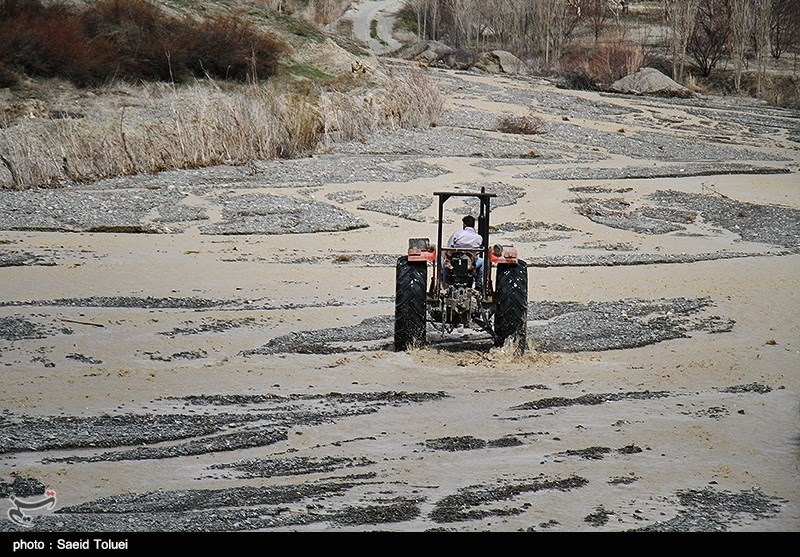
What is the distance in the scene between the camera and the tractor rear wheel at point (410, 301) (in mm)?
11797

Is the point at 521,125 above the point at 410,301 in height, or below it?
above

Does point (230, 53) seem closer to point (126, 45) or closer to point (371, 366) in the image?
point (126, 45)

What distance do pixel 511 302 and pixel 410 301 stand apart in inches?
39.1

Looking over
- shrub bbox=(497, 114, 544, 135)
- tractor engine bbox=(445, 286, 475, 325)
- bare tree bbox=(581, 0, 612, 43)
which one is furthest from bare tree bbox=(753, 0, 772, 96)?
tractor engine bbox=(445, 286, 475, 325)

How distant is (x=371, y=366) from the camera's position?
11.8 metres

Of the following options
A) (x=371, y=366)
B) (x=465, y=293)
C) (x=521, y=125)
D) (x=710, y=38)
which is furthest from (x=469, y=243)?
(x=710, y=38)

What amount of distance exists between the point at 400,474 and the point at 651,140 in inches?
1054

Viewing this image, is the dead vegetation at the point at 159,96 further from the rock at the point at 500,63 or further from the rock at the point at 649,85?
the rock at the point at 500,63

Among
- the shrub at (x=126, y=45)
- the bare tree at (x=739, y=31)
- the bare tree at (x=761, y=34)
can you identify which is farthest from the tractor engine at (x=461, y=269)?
the bare tree at (x=739, y=31)

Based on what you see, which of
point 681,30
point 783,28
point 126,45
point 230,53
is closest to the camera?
point 126,45

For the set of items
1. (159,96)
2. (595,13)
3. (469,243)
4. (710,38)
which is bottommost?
(469,243)

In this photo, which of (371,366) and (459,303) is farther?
(371,366)

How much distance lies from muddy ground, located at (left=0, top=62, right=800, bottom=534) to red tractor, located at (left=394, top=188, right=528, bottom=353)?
35 centimetres

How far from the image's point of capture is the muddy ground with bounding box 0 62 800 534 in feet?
26.7
